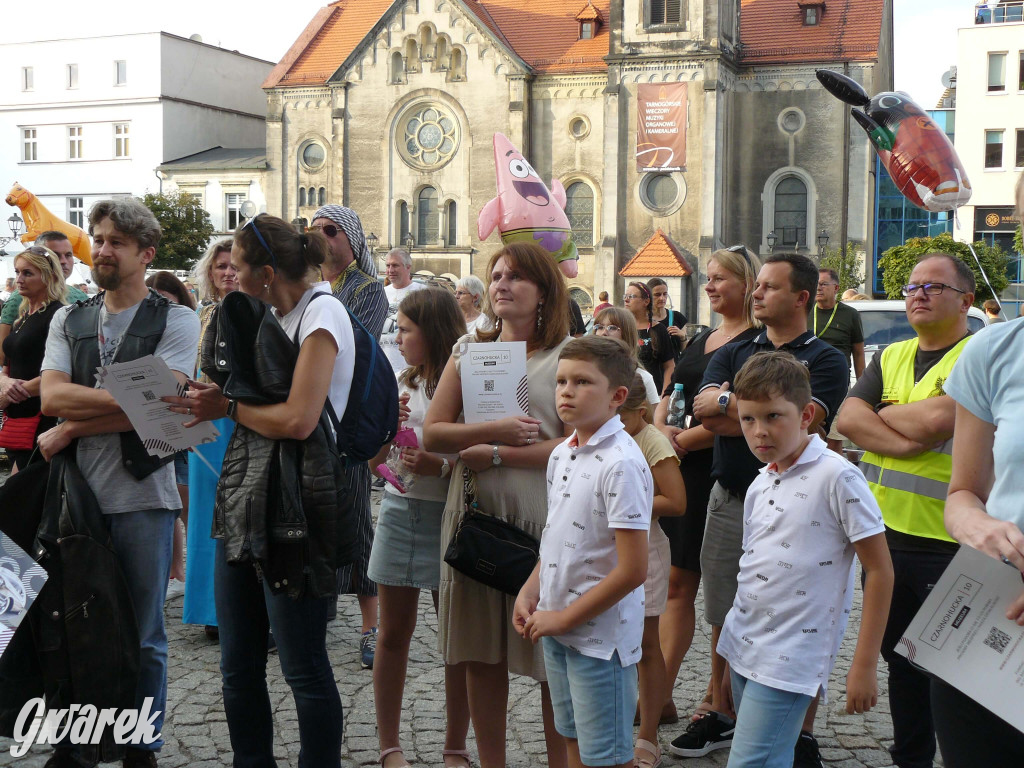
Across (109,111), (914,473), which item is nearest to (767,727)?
(914,473)

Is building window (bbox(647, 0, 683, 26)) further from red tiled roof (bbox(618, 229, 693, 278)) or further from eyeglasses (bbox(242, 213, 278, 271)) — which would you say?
eyeglasses (bbox(242, 213, 278, 271))

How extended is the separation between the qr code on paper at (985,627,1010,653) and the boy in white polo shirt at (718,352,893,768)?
1.00 meters

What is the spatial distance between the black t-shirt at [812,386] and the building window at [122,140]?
188 feet

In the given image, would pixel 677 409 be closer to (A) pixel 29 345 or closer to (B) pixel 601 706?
(B) pixel 601 706

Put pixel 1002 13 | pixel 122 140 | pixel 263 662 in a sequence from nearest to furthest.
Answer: pixel 263 662 → pixel 1002 13 → pixel 122 140

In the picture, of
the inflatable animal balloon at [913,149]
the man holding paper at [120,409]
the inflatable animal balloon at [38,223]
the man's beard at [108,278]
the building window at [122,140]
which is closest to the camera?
the man holding paper at [120,409]

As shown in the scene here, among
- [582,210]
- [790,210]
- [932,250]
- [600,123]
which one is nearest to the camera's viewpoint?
[932,250]

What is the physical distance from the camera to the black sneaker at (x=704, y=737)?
182 inches

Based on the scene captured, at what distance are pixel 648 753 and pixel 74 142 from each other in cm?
6125

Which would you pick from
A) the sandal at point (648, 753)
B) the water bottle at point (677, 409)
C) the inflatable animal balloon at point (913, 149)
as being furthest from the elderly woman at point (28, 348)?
the inflatable animal balloon at point (913, 149)

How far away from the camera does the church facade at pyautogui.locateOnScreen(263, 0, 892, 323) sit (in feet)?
134

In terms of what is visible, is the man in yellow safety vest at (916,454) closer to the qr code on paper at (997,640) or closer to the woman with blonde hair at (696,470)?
the woman with blonde hair at (696,470)

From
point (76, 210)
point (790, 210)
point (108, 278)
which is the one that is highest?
point (76, 210)

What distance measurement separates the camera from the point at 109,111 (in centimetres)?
5753
